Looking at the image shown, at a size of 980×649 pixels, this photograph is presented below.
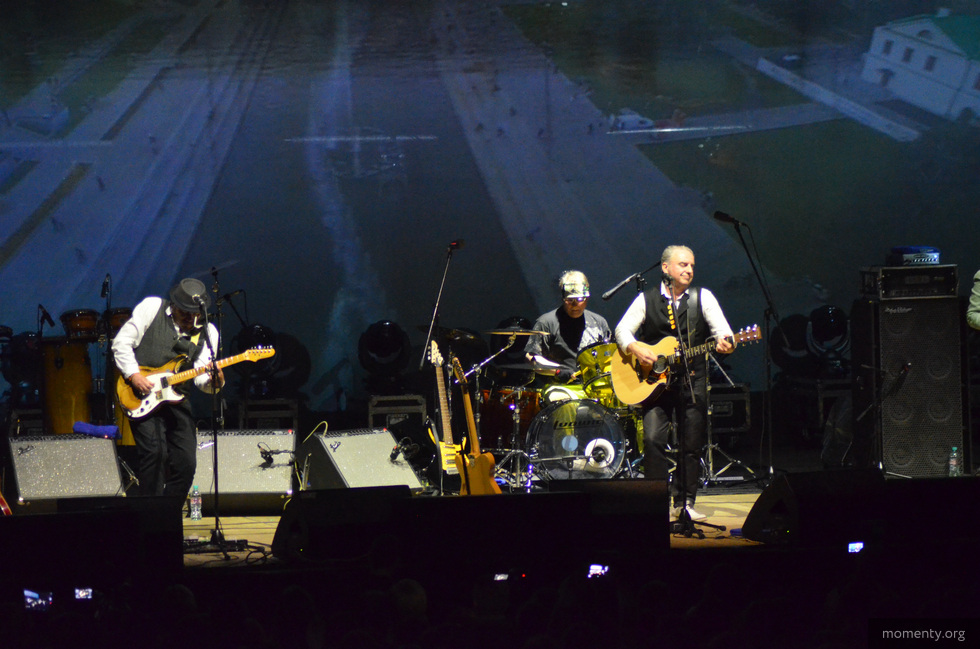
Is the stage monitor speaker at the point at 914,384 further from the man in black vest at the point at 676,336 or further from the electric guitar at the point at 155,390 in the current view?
the electric guitar at the point at 155,390

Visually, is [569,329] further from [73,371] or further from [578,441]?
[73,371]

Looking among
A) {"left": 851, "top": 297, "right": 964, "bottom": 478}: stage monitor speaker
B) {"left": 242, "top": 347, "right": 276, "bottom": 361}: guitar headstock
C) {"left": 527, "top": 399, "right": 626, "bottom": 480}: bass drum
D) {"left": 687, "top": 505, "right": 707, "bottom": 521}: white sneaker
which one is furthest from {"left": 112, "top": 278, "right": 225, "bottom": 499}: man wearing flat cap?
{"left": 851, "top": 297, "right": 964, "bottom": 478}: stage monitor speaker

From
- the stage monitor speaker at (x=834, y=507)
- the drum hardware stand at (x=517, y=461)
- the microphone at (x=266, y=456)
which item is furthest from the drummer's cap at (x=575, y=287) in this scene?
the stage monitor speaker at (x=834, y=507)

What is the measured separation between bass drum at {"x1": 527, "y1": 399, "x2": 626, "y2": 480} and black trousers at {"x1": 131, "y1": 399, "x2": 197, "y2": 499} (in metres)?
2.50

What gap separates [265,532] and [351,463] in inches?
33.1

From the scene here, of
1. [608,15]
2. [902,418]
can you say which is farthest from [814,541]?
[608,15]

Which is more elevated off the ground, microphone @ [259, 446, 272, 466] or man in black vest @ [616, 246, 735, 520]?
man in black vest @ [616, 246, 735, 520]

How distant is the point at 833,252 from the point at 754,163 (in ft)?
4.11

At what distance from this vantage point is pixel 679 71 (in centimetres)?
972

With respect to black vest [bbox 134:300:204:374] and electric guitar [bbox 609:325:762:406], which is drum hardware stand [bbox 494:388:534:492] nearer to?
electric guitar [bbox 609:325:762:406]

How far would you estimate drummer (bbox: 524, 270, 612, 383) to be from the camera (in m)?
7.90

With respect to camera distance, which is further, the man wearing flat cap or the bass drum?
the bass drum

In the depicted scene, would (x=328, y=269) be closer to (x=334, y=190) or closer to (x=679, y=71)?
(x=334, y=190)

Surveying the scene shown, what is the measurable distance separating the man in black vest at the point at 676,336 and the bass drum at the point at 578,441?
2.74 feet
